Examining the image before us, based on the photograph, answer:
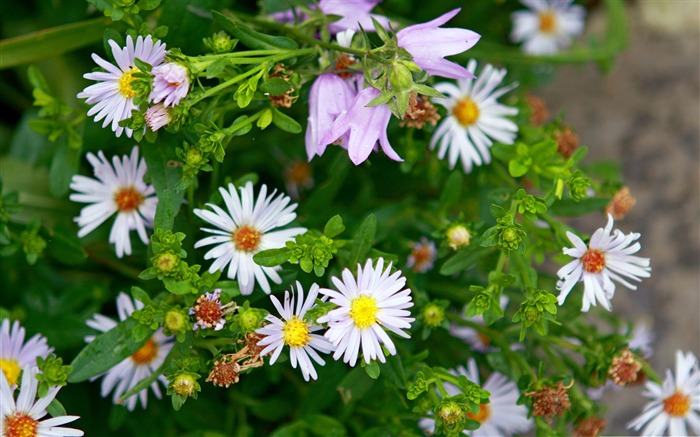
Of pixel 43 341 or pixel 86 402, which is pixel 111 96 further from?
pixel 86 402

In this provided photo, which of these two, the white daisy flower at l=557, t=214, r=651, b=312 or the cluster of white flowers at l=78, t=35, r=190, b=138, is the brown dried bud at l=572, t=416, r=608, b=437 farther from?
the cluster of white flowers at l=78, t=35, r=190, b=138

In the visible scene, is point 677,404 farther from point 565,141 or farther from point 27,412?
point 27,412

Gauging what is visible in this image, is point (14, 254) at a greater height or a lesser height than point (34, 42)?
lesser

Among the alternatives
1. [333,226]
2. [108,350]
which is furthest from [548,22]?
[108,350]

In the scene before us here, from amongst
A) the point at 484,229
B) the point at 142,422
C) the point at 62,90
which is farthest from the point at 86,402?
the point at 484,229

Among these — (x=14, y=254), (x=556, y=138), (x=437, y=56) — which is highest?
(x=556, y=138)

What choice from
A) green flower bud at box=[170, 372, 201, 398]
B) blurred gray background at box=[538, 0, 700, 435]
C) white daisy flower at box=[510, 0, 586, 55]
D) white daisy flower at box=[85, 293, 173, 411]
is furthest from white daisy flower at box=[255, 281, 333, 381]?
white daisy flower at box=[510, 0, 586, 55]
